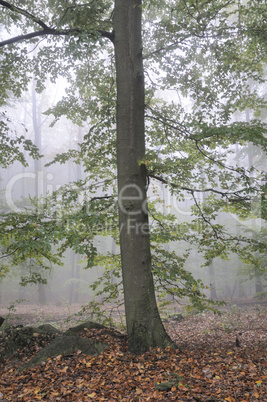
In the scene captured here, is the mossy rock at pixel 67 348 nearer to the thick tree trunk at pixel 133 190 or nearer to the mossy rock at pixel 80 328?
the thick tree trunk at pixel 133 190

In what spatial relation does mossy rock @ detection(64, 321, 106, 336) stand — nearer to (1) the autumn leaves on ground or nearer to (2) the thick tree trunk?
(1) the autumn leaves on ground

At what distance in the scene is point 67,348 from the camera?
4.72 m

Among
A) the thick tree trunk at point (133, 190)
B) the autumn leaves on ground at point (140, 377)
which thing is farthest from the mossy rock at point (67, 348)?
the thick tree trunk at point (133, 190)

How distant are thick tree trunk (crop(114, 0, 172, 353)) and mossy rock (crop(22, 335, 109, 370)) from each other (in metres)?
0.61

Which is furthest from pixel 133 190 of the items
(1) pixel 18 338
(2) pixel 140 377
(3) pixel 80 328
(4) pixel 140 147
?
(1) pixel 18 338

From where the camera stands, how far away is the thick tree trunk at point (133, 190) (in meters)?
4.76

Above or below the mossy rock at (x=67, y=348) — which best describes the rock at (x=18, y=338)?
below

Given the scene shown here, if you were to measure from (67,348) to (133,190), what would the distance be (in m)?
2.91

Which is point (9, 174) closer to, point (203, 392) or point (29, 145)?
point (29, 145)

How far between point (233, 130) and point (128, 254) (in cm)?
263

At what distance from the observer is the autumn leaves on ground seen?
137 inches

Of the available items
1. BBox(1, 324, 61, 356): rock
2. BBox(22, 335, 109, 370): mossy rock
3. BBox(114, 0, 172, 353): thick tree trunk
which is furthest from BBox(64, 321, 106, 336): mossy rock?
BBox(114, 0, 172, 353): thick tree trunk

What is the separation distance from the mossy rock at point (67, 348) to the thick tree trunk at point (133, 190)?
0.61m

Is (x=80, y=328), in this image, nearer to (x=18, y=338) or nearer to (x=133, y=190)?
(x=18, y=338)
